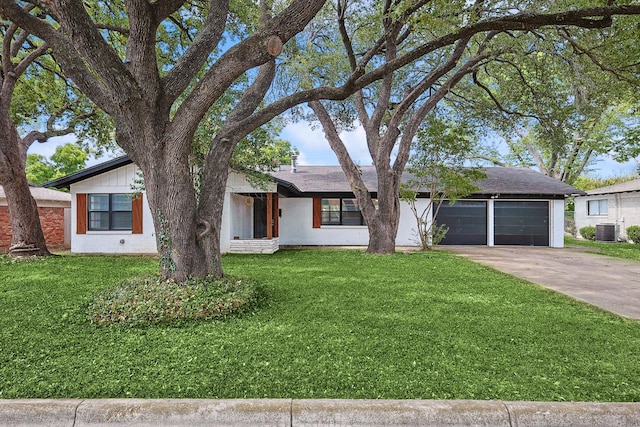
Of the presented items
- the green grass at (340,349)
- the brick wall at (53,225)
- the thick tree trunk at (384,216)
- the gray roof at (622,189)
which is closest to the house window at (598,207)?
the gray roof at (622,189)

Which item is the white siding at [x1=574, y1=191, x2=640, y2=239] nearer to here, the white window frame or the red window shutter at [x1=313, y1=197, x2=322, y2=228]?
the white window frame

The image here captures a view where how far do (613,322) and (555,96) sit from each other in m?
9.70

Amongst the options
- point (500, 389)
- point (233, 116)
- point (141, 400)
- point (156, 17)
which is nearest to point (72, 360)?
point (141, 400)

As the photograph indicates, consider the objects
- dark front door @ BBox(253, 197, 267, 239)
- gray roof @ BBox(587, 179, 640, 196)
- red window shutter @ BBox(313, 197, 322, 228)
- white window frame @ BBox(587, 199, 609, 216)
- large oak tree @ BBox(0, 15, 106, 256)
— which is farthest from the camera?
white window frame @ BBox(587, 199, 609, 216)

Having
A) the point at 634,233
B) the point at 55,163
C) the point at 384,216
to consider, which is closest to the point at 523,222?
the point at 634,233

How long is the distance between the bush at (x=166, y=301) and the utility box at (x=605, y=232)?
20.5m

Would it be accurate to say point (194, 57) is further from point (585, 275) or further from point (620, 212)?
point (620, 212)

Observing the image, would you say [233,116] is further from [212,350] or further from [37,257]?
[37,257]

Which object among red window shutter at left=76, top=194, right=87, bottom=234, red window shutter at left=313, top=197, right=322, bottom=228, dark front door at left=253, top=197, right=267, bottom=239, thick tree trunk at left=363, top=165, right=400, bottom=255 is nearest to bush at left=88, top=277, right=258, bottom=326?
thick tree trunk at left=363, top=165, right=400, bottom=255

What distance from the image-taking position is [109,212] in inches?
484

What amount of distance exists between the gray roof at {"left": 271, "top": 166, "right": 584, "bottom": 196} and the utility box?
5.05 m

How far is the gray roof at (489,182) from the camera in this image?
570 inches

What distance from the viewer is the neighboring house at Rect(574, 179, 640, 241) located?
17.2 meters

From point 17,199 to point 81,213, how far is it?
2.30 meters
